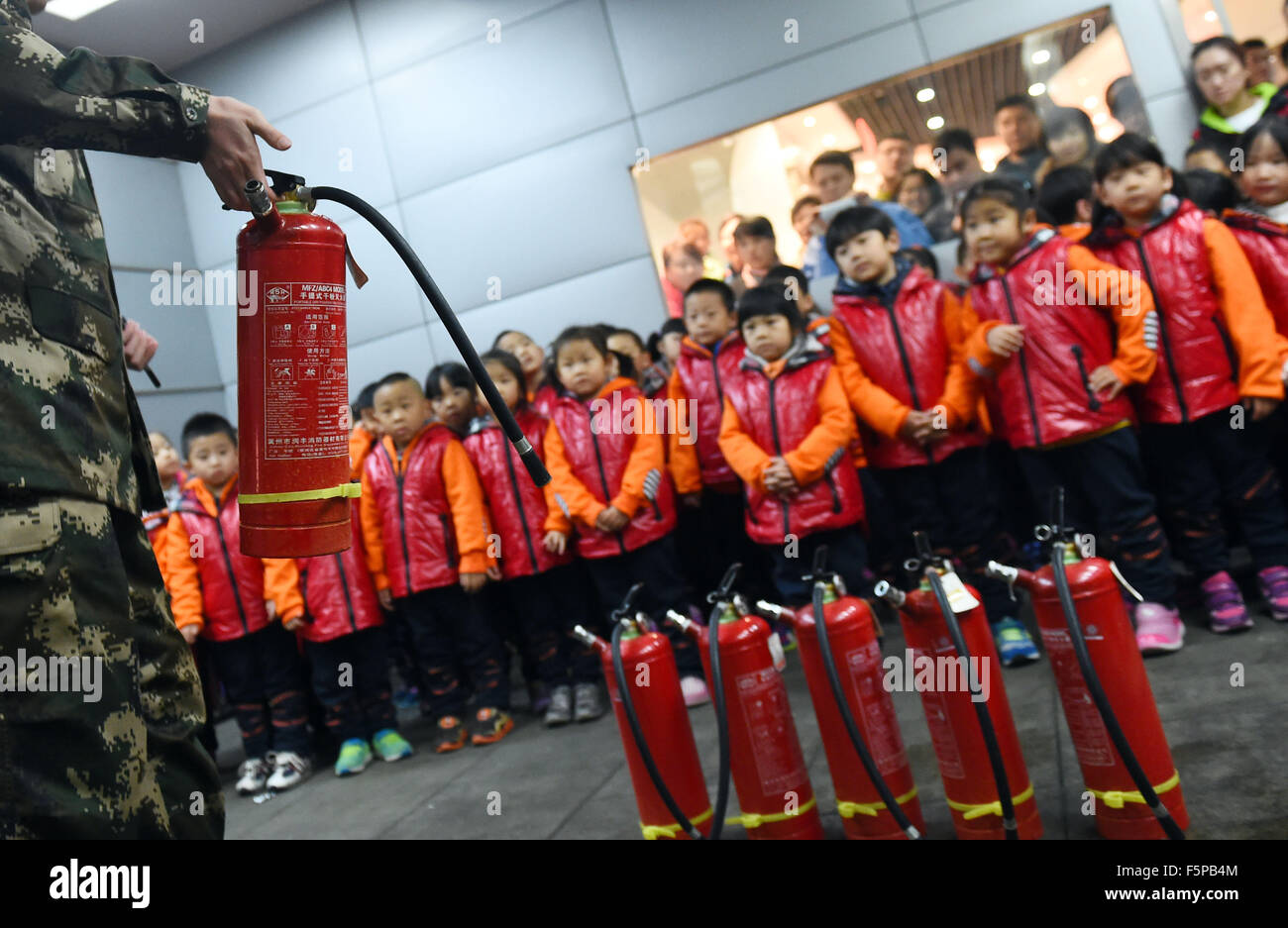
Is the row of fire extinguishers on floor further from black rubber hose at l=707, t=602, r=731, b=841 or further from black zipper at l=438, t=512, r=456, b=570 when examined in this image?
black zipper at l=438, t=512, r=456, b=570

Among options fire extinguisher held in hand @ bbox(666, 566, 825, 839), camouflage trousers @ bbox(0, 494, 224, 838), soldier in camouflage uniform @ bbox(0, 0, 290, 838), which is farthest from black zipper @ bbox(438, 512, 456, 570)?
camouflage trousers @ bbox(0, 494, 224, 838)

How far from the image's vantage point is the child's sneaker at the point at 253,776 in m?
3.33

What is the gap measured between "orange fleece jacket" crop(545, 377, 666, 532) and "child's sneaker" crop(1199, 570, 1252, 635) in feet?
6.15

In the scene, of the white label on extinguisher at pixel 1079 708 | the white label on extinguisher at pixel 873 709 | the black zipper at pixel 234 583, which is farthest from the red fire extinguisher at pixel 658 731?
the black zipper at pixel 234 583

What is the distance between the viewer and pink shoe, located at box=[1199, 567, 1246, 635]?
2531 mm

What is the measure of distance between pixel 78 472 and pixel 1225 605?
294cm

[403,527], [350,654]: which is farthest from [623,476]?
[350,654]

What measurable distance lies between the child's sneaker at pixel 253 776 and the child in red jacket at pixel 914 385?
8.98ft

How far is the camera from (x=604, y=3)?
5.21 meters

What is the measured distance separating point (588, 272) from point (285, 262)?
13.8 ft

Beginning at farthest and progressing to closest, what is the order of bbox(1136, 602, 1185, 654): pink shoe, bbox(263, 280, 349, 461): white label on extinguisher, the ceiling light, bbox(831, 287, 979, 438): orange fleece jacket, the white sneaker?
1. the ceiling light
2. the white sneaker
3. bbox(831, 287, 979, 438): orange fleece jacket
4. bbox(1136, 602, 1185, 654): pink shoe
5. bbox(263, 280, 349, 461): white label on extinguisher

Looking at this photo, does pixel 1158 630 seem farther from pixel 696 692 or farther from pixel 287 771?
pixel 287 771

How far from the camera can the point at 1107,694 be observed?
1594 mm

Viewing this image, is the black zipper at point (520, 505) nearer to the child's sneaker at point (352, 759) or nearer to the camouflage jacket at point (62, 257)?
the child's sneaker at point (352, 759)
